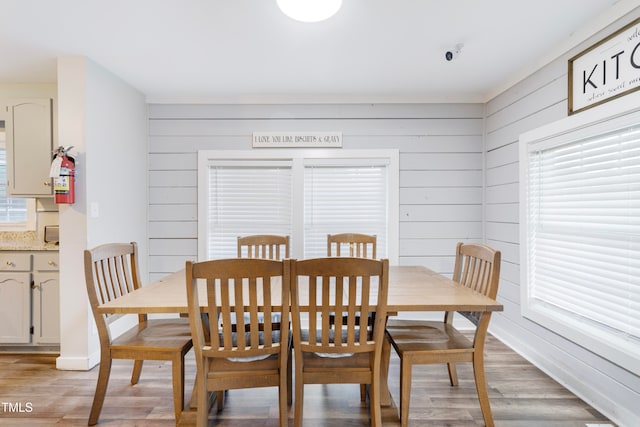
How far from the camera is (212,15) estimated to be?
6.82ft

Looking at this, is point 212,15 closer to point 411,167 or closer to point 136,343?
point 136,343

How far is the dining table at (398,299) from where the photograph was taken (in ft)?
5.49

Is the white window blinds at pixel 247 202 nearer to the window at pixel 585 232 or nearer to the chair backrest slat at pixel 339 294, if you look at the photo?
the chair backrest slat at pixel 339 294

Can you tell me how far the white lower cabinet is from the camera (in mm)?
2824

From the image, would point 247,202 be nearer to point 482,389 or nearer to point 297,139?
point 297,139

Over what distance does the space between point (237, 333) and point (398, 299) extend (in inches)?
32.8

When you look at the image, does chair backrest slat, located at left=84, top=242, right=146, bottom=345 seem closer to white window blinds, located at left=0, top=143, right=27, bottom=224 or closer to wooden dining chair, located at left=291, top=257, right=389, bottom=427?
wooden dining chair, located at left=291, top=257, right=389, bottom=427

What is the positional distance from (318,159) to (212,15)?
1.70m

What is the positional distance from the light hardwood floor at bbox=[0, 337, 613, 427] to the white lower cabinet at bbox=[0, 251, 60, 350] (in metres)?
0.29

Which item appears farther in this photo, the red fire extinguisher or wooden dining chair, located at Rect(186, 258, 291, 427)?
the red fire extinguisher

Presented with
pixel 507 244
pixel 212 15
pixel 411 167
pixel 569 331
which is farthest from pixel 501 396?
pixel 212 15

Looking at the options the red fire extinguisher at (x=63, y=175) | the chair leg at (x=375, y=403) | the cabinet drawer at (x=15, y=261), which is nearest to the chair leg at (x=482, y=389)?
the chair leg at (x=375, y=403)

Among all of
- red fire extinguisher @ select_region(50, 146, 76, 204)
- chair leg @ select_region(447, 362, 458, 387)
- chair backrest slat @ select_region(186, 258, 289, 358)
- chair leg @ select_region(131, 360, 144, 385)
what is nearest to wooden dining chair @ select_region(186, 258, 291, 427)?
chair backrest slat @ select_region(186, 258, 289, 358)

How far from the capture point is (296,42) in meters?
2.39
